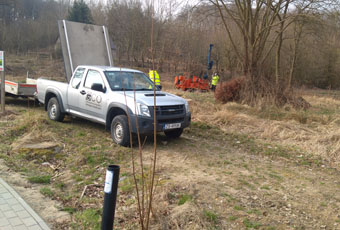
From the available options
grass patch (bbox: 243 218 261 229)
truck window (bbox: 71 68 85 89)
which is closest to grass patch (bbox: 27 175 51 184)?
grass patch (bbox: 243 218 261 229)

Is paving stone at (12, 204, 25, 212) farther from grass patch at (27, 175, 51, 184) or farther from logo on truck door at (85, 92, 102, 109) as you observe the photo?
logo on truck door at (85, 92, 102, 109)

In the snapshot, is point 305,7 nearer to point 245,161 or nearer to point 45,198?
point 245,161

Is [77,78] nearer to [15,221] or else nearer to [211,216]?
[15,221]

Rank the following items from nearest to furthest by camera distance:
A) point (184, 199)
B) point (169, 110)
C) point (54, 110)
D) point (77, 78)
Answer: point (184, 199) < point (169, 110) < point (77, 78) < point (54, 110)

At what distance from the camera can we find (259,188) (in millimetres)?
4582

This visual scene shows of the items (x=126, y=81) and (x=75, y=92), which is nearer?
(x=126, y=81)

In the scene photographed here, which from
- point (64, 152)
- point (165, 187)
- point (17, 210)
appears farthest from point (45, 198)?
point (64, 152)

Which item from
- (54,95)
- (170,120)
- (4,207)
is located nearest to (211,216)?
(4,207)

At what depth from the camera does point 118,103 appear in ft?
21.9

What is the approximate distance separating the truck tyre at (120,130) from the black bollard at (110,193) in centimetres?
367

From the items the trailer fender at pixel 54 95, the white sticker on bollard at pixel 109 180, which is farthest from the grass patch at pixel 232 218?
the trailer fender at pixel 54 95

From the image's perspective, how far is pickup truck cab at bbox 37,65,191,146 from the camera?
21.0 ft

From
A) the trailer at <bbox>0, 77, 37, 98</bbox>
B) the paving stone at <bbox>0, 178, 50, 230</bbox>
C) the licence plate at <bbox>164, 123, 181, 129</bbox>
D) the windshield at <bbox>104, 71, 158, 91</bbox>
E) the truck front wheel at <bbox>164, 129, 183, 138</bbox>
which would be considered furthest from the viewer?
the trailer at <bbox>0, 77, 37, 98</bbox>

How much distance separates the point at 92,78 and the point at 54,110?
2045 millimetres
